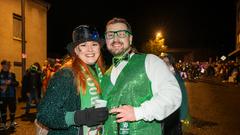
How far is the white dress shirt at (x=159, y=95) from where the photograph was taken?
8.93 feet

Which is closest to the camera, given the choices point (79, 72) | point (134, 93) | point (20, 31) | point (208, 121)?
point (134, 93)

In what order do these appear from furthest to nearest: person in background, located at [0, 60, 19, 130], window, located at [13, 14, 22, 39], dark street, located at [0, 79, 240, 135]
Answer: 1. window, located at [13, 14, 22, 39]
2. person in background, located at [0, 60, 19, 130]
3. dark street, located at [0, 79, 240, 135]

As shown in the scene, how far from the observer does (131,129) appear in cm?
282

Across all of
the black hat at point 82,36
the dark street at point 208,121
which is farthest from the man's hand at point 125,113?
the dark street at point 208,121

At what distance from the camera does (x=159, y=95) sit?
9.08 feet

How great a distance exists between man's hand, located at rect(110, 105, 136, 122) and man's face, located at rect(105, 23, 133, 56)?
2.03 ft

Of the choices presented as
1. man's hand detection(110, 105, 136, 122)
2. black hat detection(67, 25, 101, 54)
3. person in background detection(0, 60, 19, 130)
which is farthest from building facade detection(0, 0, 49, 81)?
man's hand detection(110, 105, 136, 122)

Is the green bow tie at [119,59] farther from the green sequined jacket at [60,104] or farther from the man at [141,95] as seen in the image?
the green sequined jacket at [60,104]

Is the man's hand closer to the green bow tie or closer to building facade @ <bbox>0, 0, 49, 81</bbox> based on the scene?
the green bow tie

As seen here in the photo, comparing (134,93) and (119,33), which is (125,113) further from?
(119,33)

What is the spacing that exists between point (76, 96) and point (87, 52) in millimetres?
501

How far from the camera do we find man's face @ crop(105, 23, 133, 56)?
316 cm

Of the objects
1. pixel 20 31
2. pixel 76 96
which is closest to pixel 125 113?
pixel 76 96

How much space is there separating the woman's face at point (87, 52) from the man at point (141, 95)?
0.27m
